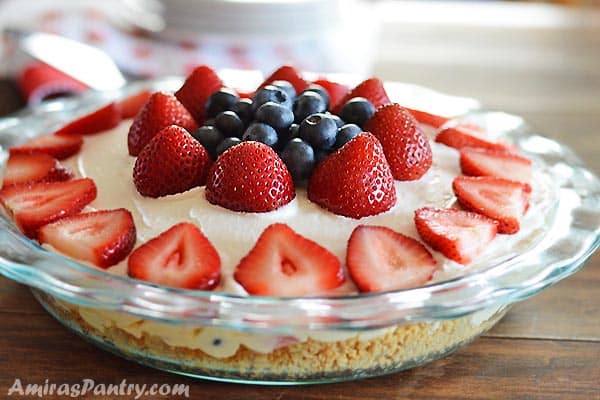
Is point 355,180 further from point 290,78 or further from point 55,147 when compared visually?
point 55,147

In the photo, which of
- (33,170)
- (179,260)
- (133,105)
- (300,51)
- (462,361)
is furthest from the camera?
(300,51)

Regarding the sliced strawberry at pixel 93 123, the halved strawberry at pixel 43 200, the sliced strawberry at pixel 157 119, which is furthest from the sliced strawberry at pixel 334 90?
the halved strawberry at pixel 43 200

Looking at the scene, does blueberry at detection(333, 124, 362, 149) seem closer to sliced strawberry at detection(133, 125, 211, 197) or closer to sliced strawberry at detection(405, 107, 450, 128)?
sliced strawberry at detection(133, 125, 211, 197)

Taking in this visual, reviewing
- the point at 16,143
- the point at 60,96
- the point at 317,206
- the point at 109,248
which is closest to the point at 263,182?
the point at 317,206

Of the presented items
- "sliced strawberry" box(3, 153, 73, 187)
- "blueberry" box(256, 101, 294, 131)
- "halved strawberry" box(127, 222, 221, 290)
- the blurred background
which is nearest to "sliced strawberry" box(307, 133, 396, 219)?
"blueberry" box(256, 101, 294, 131)

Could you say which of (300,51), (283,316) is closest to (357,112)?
(283,316)

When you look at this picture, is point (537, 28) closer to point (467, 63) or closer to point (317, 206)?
point (467, 63)

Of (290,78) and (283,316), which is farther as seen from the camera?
(290,78)
